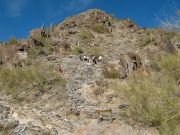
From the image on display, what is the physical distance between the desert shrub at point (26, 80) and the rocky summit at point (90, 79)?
35mm

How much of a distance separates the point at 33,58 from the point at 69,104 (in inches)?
177

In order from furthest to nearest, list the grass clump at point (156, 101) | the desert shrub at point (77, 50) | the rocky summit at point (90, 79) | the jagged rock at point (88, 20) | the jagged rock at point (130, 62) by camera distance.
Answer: the jagged rock at point (88, 20) → the desert shrub at point (77, 50) → the jagged rock at point (130, 62) → the rocky summit at point (90, 79) → the grass clump at point (156, 101)

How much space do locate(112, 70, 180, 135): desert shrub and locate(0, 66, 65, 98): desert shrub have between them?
317cm

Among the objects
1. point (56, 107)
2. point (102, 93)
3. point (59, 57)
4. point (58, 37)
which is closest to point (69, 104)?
point (56, 107)

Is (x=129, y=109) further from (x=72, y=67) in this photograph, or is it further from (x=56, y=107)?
(x=72, y=67)

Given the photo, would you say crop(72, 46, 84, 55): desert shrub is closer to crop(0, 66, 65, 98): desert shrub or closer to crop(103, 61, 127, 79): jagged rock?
crop(103, 61, 127, 79): jagged rock

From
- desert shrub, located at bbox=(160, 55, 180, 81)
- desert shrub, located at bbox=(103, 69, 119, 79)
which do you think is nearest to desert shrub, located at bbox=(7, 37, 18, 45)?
desert shrub, located at bbox=(103, 69, 119, 79)

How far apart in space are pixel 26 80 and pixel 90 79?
7.69 feet

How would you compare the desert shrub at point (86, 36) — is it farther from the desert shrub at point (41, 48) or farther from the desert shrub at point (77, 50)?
the desert shrub at point (41, 48)

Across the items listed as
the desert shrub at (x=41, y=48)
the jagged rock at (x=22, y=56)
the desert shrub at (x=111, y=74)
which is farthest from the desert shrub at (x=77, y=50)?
the desert shrub at (x=111, y=74)

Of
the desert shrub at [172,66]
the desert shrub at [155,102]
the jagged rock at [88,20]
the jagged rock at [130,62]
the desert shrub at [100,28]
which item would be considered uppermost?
the jagged rock at [88,20]

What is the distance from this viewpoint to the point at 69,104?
12523mm

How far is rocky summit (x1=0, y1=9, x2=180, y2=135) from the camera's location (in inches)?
426

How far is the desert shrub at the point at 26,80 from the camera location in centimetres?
1362
